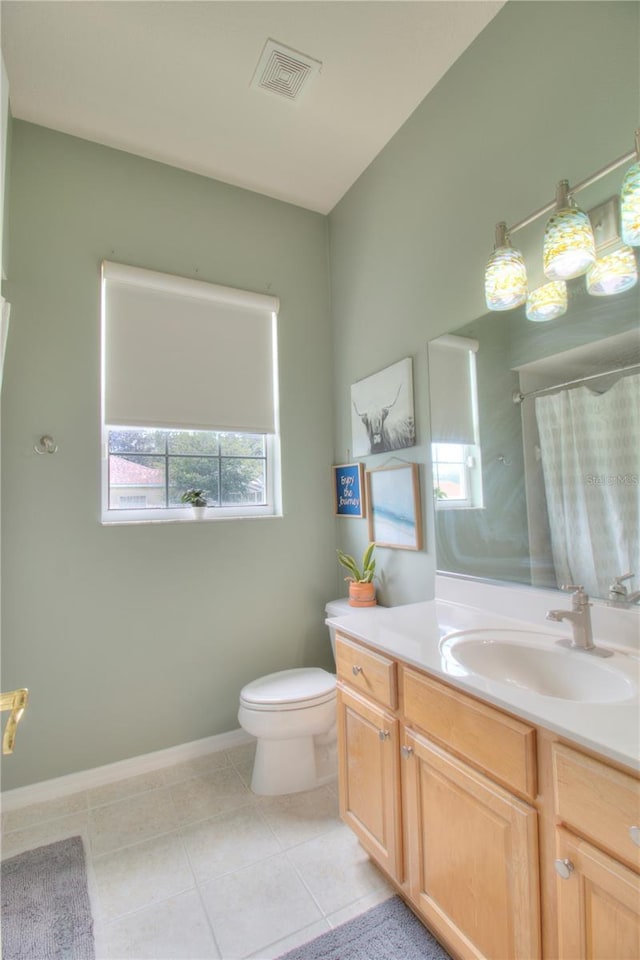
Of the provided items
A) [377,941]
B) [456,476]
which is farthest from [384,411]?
[377,941]

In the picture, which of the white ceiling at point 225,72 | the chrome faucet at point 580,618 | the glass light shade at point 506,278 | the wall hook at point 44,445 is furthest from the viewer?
the wall hook at point 44,445

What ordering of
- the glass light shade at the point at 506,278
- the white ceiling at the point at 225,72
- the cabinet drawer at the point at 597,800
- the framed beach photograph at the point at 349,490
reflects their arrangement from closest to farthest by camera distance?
the cabinet drawer at the point at 597,800, the glass light shade at the point at 506,278, the white ceiling at the point at 225,72, the framed beach photograph at the point at 349,490

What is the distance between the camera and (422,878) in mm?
1138

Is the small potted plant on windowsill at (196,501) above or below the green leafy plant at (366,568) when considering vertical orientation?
above

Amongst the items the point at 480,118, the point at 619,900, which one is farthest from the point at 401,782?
the point at 480,118

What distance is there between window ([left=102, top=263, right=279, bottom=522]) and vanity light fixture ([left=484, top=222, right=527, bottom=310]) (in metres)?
1.31

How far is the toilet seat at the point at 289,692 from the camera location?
1.75 meters

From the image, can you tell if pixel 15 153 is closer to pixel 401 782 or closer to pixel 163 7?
pixel 163 7

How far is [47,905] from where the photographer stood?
1341 mm

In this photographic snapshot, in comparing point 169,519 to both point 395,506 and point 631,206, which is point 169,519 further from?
point 631,206

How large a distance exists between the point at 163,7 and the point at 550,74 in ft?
4.27

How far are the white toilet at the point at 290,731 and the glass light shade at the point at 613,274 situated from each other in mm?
1689

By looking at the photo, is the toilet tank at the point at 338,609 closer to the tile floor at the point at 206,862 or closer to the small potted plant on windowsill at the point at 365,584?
the small potted plant on windowsill at the point at 365,584

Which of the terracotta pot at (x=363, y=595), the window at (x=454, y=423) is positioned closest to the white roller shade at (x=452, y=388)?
the window at (x=454, y=423)
